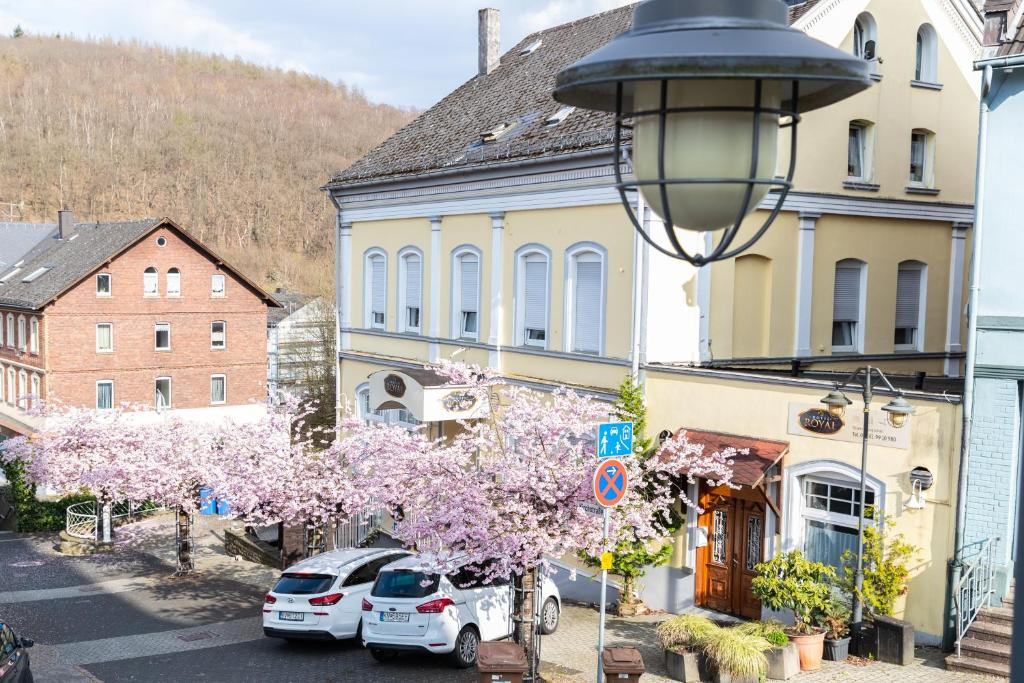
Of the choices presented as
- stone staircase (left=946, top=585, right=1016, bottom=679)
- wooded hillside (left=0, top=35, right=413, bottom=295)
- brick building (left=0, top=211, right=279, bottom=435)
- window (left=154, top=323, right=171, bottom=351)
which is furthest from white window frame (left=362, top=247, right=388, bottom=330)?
wooded hillside (left=0, top=35, right=413, bottom=295)

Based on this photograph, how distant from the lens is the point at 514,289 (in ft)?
69.6

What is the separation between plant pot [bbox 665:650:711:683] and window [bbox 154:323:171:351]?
3683 cm

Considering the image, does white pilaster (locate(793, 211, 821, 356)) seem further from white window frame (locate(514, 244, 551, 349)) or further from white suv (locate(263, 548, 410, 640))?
white suv (locate(263, 548, 410, 640))

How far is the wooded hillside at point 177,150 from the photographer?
372ft

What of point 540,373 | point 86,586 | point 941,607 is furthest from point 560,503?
point 86,586

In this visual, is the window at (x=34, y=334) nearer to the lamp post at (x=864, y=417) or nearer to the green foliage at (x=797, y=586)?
the green foliage at (x=797, y=586)

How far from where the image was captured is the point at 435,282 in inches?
933

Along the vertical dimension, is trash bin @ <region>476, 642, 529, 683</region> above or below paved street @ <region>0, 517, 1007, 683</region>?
above

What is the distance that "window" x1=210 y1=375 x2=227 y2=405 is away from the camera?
48.1 metres

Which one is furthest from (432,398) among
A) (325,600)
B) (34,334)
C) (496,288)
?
(34,334)

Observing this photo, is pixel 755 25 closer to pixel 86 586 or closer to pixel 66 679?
pixel 66 679

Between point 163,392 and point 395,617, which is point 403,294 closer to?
point 395,617

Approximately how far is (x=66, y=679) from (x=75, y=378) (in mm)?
29997

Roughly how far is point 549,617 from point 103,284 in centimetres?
3321
